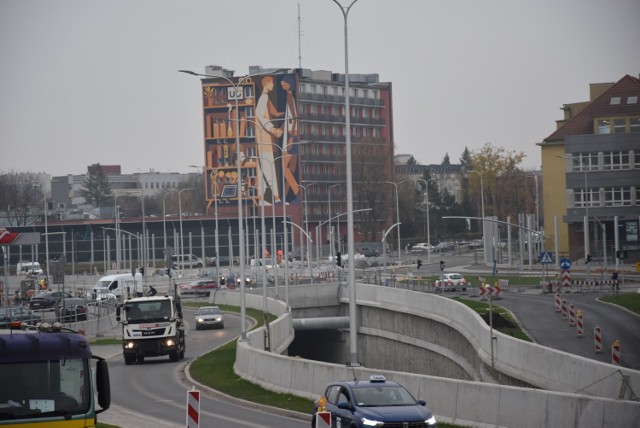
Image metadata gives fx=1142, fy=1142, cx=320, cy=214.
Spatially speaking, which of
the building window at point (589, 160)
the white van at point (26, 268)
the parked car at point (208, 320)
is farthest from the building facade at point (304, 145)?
the parked car at point (208, 320)

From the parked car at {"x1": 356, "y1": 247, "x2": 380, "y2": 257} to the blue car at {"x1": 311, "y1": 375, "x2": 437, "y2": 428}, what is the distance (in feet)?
397

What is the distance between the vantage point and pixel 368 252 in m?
146

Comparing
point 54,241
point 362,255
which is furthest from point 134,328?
point 54,241

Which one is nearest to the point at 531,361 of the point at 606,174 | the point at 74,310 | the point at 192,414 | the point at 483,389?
the point at 483,389

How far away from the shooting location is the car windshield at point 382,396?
68.8ft

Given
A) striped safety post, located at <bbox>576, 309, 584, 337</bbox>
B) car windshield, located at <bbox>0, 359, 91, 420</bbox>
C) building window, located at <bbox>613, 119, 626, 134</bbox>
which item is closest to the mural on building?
building window, located at <bbox>613, 119, 626, 134</bbox>

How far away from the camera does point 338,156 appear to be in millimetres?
164375

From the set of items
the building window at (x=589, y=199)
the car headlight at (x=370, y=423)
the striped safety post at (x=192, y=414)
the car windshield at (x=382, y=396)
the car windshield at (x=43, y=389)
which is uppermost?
the building window at (x=589, y=199)

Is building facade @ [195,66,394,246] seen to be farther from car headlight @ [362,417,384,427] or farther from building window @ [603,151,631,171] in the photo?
car headlight @ [362,417,384,427]

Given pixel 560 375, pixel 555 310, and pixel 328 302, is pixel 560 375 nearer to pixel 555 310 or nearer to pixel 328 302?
pixel 555 310

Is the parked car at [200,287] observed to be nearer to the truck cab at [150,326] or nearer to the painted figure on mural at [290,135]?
the truck cab at [150,326]

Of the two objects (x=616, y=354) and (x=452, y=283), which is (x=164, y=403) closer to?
(x=616, y=354)

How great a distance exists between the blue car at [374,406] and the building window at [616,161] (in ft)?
254

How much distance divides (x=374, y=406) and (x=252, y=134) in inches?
5496
